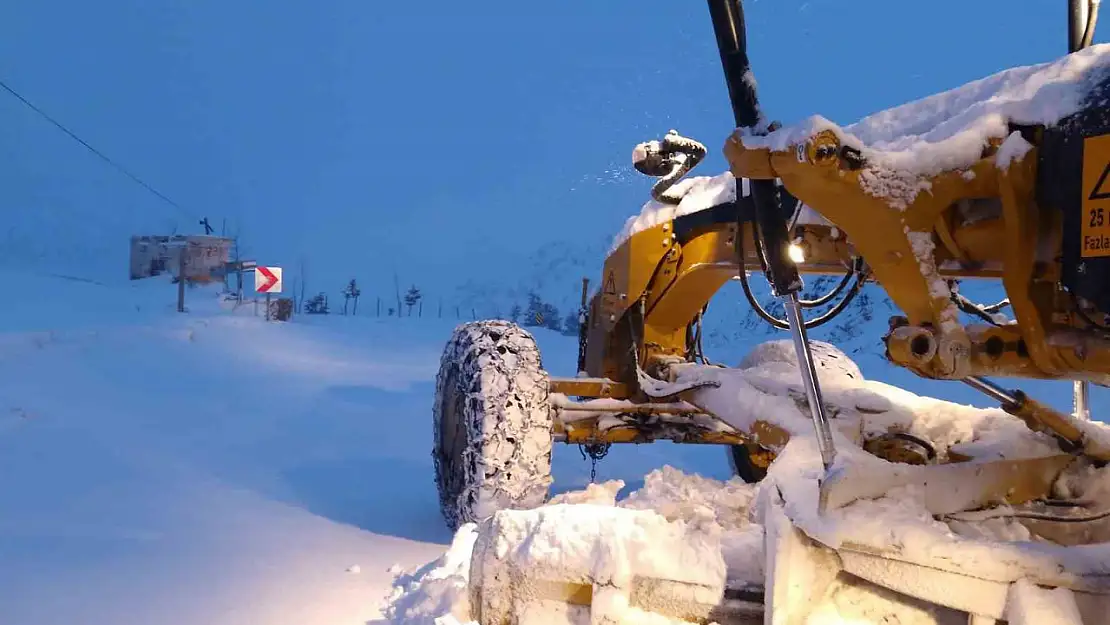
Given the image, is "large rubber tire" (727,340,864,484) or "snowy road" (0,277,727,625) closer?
"snowy road" (0,277,727,625)

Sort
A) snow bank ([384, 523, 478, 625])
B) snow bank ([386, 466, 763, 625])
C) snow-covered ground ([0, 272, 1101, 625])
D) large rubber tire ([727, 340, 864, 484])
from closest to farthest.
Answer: snow bank ([386, 466, 763, 625]) → snow bank ([384, 523, 478, 625]) → snow-covered ground ([0, 272, 1101, 625]) → large rubber tire ([727, 340, 864, 484])

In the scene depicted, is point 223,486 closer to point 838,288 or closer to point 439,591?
point 439,591

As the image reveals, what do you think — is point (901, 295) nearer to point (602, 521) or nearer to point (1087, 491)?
point (1087, 491)

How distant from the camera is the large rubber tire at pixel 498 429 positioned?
3.54 meters

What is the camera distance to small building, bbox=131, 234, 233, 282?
2391 centimetres

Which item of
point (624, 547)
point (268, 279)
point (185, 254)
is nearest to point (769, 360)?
point (624, 547)

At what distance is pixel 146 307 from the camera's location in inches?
682

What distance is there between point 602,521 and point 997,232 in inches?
47.9

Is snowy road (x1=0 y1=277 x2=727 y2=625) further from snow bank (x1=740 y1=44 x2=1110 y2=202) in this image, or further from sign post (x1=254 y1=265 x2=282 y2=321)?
sign post (x1=254 y1=265 x2=282 y2=321)

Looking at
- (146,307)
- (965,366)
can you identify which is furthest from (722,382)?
(146,307)

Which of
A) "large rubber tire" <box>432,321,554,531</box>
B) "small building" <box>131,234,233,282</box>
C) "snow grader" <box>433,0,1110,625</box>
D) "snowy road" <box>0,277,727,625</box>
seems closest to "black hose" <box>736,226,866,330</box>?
"snow grader" <box>433,0,1110,625</box>

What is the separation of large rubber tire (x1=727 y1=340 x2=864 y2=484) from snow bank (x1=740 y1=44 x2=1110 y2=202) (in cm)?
296

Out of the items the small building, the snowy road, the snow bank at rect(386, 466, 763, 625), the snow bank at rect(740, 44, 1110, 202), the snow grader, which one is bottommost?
the snowy road

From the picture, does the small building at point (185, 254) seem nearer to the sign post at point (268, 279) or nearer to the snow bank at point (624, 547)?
the sign post at point (268, 279)
